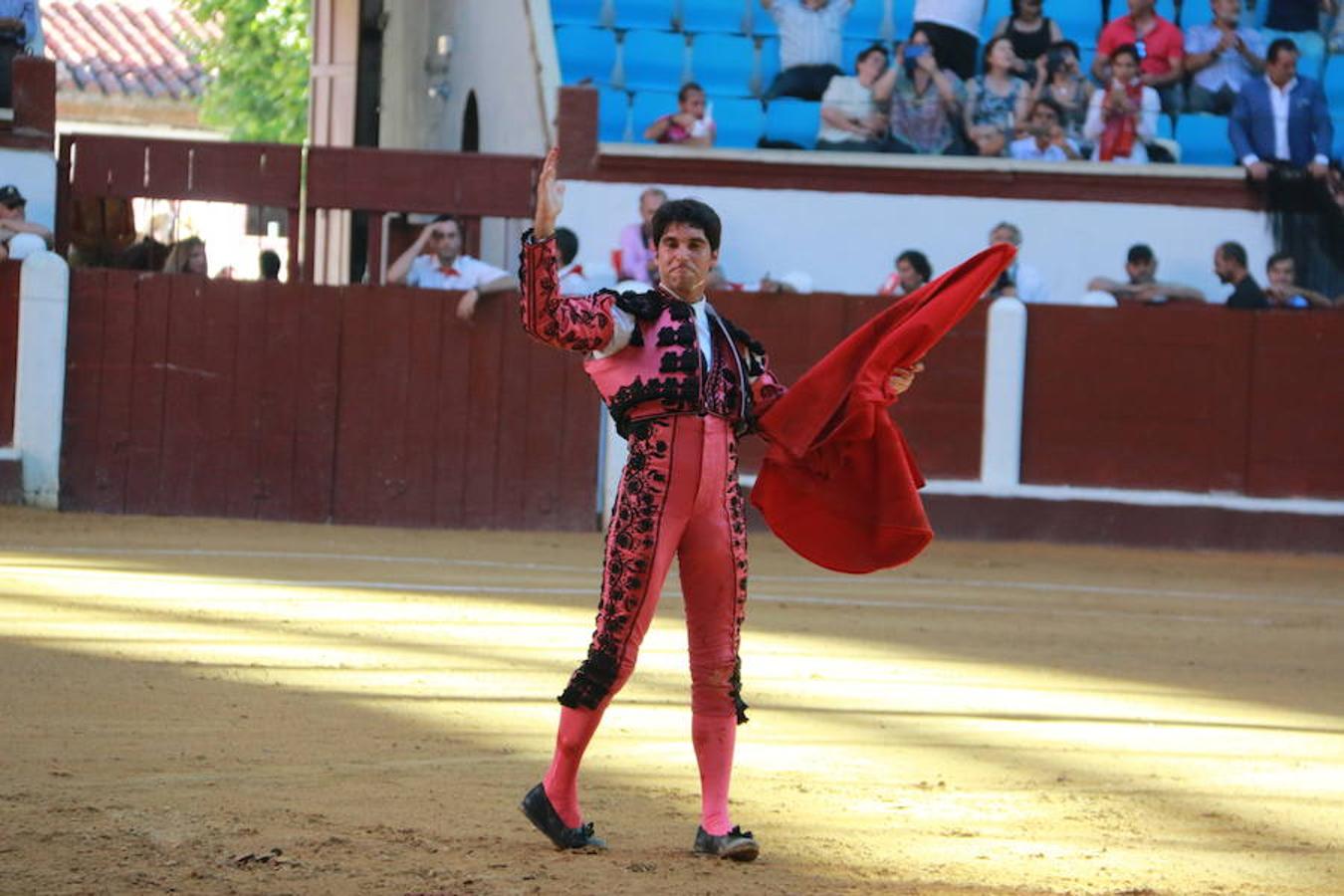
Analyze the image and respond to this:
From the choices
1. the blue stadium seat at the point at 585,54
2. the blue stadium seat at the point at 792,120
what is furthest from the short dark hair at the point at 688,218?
the blue stadium seat at the point at 585,54

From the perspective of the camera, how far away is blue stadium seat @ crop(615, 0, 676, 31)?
14781 mm

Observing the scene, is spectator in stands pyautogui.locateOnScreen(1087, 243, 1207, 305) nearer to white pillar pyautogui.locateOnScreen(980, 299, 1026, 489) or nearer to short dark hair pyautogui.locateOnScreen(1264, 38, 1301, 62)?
white pillar pyautogui.locateOnScreen(980, 299, 1026, 489)

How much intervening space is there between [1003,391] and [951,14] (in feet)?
9.08

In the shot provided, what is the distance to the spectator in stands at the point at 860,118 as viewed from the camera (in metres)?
13.7

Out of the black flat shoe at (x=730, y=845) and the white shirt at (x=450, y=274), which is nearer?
the black flat shoe at (x=730, y=845)

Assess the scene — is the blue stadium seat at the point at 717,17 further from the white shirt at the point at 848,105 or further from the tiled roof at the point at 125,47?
the tiled roof at the point at 125,47

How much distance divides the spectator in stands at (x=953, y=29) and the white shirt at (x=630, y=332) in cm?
982

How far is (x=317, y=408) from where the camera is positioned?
12336mm

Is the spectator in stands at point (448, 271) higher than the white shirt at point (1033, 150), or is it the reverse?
the white shirt at point (1033, 150)

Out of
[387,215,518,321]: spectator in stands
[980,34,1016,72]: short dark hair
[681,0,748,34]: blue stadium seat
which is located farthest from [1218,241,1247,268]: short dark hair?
[387,215,518,321]: spectator in stands

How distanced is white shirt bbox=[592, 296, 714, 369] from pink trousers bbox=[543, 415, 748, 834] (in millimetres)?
137

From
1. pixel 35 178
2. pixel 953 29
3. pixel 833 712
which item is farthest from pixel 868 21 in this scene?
pixel 833 712

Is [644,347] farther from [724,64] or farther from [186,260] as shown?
[724,64]

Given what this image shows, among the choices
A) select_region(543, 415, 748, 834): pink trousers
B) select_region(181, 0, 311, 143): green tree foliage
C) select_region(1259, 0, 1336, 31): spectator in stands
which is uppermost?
select_region(181, 0, 311, 143): green tree foliage
